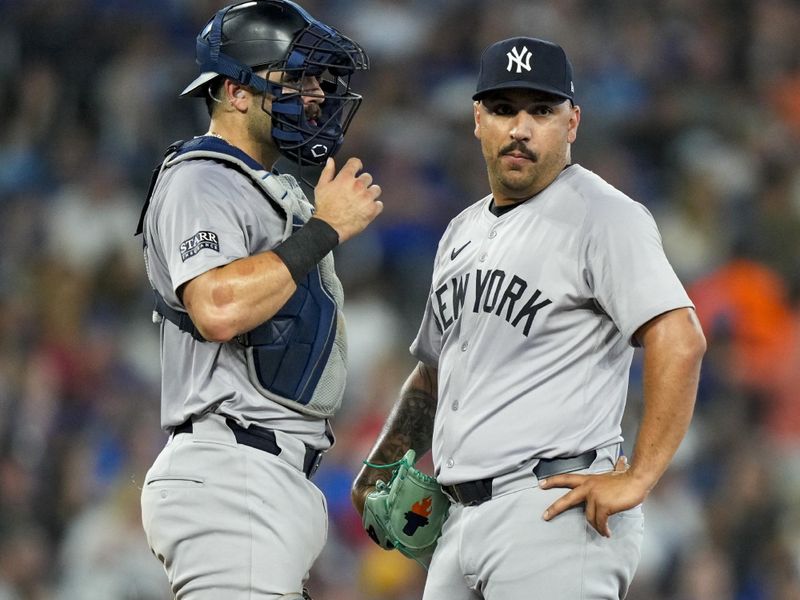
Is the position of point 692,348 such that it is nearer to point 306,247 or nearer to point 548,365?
point 548,365

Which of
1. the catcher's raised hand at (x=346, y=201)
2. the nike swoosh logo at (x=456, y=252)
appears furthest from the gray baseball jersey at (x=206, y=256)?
the nike swoosh logo at (x=456, y=252)

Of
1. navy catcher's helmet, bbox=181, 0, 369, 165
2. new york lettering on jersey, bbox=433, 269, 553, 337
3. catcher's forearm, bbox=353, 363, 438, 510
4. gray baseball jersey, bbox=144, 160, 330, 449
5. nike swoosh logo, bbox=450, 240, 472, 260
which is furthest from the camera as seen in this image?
catcher's forearm, bbox=353, 363, 438, 510

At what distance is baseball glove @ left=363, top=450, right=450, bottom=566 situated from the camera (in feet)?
11.9

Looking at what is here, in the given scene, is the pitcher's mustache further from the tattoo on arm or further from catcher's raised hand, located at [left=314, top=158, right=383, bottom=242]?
the tattoo on arm

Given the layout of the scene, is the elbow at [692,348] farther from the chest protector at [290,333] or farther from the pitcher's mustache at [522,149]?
the chest protector at [290,333]

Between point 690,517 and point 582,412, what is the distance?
12.5 feet

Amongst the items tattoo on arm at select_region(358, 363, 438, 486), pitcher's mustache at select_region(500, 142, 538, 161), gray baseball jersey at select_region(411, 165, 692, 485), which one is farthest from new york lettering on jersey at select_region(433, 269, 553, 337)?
tattoo on arm at select_region(358, 363, 438, 486)

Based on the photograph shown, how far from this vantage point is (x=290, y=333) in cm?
345

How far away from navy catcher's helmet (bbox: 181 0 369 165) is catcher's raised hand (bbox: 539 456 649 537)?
1.13m

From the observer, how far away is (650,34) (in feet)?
29.3

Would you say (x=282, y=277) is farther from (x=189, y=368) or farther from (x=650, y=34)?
(x=650, y=34)

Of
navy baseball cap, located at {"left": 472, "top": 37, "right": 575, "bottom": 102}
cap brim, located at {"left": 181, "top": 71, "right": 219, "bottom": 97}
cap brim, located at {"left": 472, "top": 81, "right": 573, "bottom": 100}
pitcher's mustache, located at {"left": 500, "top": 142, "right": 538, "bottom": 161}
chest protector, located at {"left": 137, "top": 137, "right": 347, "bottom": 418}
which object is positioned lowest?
chest protector, located at {"left": 137, "top": 137, "right": 347, "bottom": 418}

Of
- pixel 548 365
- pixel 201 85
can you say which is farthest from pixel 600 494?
pixel 201 85

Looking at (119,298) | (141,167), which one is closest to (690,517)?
(119,298)
